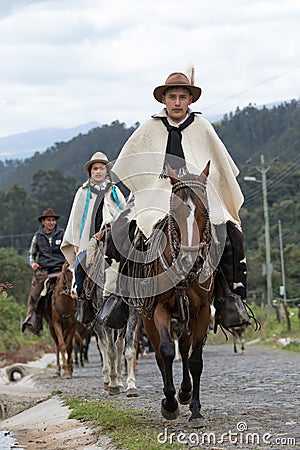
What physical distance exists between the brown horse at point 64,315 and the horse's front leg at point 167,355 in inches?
347

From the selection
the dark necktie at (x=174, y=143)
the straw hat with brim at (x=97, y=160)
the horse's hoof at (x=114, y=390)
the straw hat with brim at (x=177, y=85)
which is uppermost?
the straw hat with brim at (x=177, y=85)

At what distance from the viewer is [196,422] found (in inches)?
326

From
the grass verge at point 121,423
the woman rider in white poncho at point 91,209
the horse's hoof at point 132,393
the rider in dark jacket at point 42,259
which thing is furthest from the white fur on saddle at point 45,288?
the grass verge at point 121,423

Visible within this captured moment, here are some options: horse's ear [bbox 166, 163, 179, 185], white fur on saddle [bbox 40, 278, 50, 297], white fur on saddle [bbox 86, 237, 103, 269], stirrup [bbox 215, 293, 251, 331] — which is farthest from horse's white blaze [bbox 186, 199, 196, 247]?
white fur on saddle [bbox 40, 278, 50, 297]

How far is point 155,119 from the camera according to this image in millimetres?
9570

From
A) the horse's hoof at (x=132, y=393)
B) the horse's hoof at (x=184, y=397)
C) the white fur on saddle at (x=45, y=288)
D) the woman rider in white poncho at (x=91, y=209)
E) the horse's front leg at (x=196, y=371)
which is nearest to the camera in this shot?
the horse's front leg at (x=196, y=371)

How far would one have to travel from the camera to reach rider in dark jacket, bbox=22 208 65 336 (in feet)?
61.7

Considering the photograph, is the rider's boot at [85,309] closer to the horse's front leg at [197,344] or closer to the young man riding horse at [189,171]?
the young man riding horse at [189,171]

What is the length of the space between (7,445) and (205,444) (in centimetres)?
294

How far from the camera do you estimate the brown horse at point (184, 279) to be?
7.94 meters

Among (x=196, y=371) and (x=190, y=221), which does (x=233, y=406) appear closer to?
(x=196, y=371)

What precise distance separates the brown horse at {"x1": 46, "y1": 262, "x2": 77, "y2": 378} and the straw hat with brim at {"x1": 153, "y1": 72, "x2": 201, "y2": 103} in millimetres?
8279

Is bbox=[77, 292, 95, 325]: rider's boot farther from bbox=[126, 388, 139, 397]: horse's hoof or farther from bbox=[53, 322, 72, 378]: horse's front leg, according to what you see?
bbox=[53, 322, 72, 378]: horse's front leg

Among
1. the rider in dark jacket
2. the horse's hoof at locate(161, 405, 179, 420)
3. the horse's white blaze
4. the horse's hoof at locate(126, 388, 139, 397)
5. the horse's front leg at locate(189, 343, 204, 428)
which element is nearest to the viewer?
the horse's white blaze
